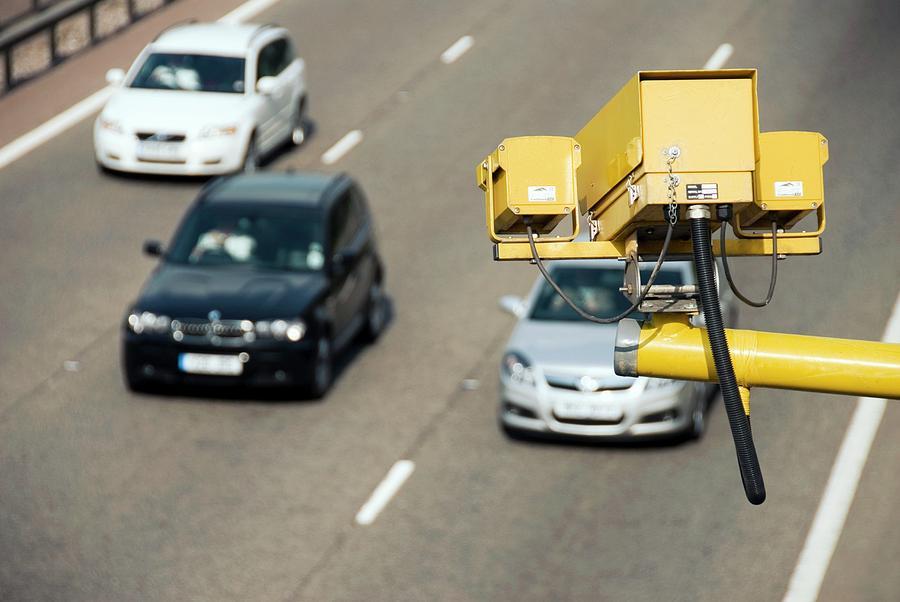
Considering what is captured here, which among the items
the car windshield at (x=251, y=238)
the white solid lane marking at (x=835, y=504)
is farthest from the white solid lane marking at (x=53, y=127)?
the white solid lane marking at (x=835, y=504)

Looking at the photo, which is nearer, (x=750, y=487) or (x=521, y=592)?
(x=750, y=487)

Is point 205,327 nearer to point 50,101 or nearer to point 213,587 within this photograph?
point 213,587

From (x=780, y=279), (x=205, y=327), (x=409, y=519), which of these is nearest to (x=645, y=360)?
(x=409, y=519)

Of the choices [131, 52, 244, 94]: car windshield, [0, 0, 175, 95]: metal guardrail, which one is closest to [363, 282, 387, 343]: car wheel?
[131, 52, 244, 94]: car windshield

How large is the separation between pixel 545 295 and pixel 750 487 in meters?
11.0

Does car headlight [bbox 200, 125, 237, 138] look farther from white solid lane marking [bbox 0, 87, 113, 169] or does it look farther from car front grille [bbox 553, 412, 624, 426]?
car front grille [bbox 553, 412, 624, 426]

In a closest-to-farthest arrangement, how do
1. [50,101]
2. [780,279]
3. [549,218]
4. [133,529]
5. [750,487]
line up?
[750,487] < [549,218] < [133,529] < [780,279] < [50,101]

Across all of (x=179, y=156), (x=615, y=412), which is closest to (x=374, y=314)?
(x=615, y=412)

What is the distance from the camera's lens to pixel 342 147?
2450 cm

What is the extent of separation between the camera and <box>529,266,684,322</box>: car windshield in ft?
52.8

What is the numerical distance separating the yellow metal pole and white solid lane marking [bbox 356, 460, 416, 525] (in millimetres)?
8210

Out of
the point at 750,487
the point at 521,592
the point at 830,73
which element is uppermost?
the point at 750,487

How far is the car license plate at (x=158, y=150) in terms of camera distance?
22109 mm

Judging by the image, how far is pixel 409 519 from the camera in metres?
13.9
